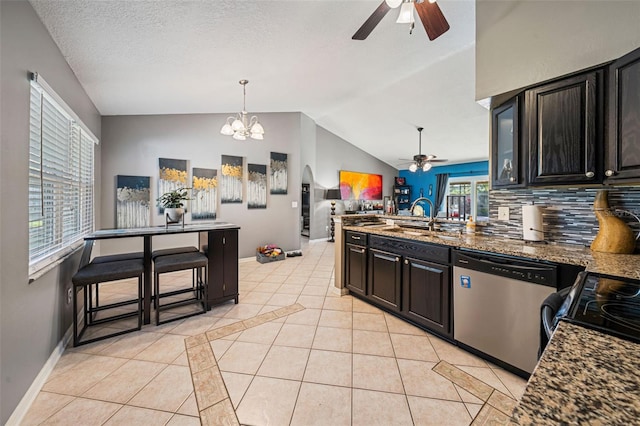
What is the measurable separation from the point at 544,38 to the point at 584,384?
2.29m

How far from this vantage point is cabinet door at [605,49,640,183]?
4.43ft

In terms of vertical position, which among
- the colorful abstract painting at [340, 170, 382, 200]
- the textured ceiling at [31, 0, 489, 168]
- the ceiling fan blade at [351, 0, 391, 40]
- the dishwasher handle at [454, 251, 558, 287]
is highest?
the textured ceiling at [31, 0, 489, 168]

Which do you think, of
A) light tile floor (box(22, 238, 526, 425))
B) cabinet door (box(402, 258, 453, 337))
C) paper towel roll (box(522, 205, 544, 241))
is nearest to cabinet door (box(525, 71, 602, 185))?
paper towel roll (box(522, 205, 544, 241))

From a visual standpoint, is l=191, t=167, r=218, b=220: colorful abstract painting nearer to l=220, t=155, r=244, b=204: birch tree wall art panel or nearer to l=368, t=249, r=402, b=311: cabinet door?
l=220, t=155, r=244, b=204: birch tree wall art panel

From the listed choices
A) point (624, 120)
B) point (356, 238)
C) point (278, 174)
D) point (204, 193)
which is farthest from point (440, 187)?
point (624, 120)

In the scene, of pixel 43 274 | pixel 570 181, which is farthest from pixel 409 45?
pixel 43 274

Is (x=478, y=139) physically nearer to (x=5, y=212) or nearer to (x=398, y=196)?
(x=398, y=196)

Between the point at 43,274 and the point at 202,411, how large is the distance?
1435 millimetres

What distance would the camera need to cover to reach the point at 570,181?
5.41ft

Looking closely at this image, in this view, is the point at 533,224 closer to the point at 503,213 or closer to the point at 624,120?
the point at 503,213

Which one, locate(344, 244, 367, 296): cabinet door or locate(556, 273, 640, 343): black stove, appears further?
locate(344, 244, 367, 296): cabinet door

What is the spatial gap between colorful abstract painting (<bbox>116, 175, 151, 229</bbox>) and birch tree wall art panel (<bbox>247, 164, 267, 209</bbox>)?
167 cm

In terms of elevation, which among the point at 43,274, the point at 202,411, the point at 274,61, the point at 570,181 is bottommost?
the point at 202,411

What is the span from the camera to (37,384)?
159 centimetres
